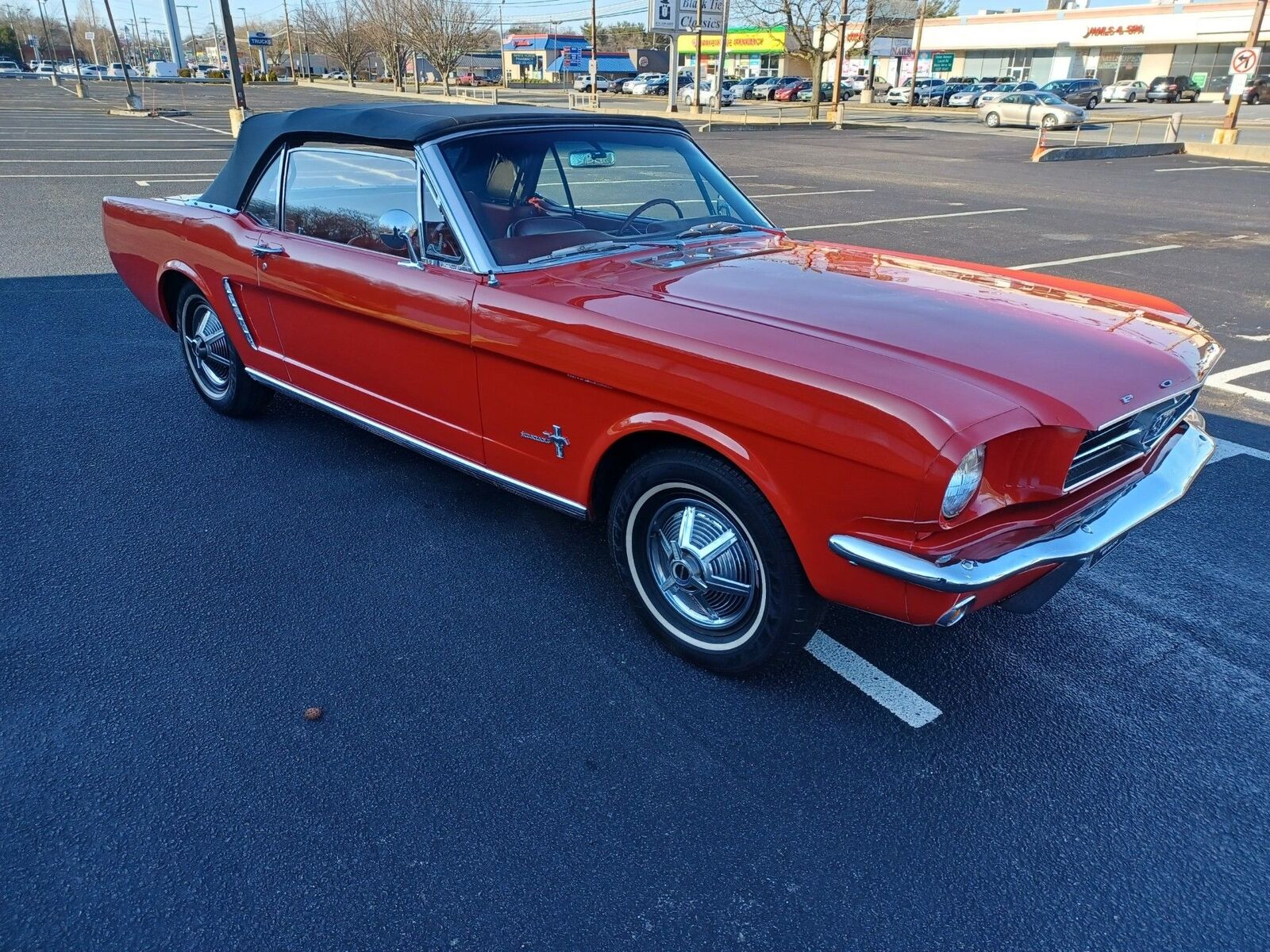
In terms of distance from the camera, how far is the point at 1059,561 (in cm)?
230

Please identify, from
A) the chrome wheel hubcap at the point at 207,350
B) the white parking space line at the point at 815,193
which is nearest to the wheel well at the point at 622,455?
the chrome wheel hubcap at the point at 207,350

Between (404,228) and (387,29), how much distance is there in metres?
60.2

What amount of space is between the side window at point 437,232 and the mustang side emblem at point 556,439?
0.75 m

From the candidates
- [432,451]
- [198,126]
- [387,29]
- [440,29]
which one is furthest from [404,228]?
[387,29]

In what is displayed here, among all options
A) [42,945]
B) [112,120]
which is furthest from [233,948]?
[112,120]

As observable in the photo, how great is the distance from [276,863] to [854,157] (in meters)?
22.9

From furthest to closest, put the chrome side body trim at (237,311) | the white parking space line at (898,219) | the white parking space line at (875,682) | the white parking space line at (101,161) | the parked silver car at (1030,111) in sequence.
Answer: the parked silver car at (1030,111)
the white parking space line at (101,161)
the white parking space line at (898,219)
the chrome side body trim at (237,311)
the white parking space line at (875,682)

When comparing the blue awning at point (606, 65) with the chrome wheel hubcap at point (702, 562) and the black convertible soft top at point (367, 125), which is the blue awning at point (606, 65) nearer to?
the black convertible soft top at point (367, 125)

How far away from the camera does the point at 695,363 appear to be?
2479mm

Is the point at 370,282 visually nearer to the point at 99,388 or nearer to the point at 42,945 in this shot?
the point at 42,945

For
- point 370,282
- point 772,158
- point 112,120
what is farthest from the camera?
point 112,120

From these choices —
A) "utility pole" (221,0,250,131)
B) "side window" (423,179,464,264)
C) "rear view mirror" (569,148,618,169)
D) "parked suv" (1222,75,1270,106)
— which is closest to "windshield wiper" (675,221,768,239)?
"rear view mirror" (569,148,618,169)

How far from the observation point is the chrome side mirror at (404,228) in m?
3.27

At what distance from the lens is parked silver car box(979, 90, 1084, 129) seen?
31.8 metres
